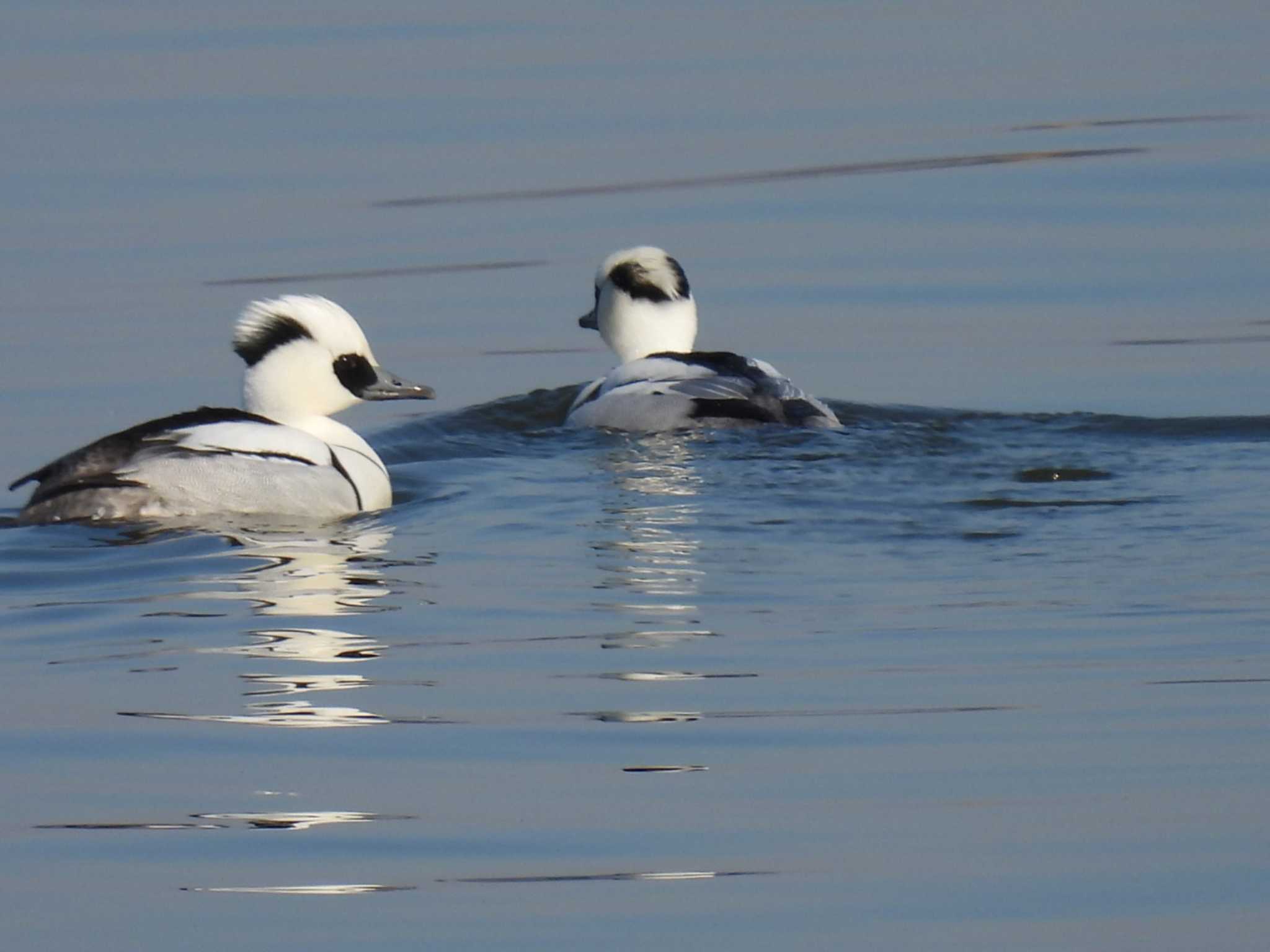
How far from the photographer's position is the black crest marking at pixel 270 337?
9.62 m

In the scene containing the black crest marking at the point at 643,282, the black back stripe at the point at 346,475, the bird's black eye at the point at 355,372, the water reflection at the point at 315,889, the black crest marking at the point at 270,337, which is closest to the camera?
the water reflection at the point at 315,889

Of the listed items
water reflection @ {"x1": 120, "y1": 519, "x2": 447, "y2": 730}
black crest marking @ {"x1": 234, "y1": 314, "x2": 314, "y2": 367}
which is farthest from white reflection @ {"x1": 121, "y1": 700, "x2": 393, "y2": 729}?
black crest marking @ {"x1": 234, "y1": 314, "x2": 314, "y2": 367}

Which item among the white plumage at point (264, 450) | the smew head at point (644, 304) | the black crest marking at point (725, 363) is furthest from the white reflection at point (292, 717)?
the smew head at point (644, 304)

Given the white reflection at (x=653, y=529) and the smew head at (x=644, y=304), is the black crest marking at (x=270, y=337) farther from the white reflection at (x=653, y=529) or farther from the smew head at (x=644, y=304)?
the smew head at (x=644, y=304)

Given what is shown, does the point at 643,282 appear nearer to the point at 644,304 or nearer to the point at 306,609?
the point at 644,304

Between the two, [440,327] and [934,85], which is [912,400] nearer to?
[440,327]

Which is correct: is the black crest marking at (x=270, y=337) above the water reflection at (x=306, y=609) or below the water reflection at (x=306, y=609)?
above

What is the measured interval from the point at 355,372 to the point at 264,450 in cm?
80

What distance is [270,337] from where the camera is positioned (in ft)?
31.7

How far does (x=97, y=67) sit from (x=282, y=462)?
476 inches

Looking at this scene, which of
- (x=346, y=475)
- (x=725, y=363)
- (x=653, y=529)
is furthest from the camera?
(x=725, y=363)

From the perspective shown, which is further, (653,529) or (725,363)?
(725,363)

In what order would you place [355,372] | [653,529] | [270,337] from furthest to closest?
[355,372] < [270,337] < [653,529]

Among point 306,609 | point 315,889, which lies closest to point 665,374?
point 306,609
